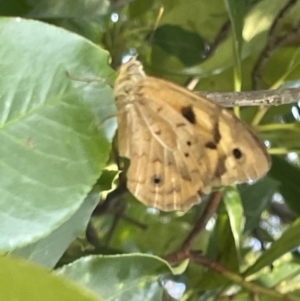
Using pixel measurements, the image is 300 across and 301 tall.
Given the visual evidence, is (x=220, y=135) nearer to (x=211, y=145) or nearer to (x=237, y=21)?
(x=211, y=145)

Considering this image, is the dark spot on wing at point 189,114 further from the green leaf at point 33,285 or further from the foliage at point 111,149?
the green leaf at point 33,285

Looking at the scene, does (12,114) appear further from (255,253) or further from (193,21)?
(255,253)

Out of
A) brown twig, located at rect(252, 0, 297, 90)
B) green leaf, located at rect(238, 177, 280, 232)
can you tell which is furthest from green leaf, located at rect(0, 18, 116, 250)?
green leaf, located at rect(238, 177, 280, 232)

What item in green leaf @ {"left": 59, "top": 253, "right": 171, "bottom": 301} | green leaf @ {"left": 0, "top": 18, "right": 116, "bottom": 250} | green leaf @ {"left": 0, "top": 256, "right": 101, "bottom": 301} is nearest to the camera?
green leaf @ {"left": 0, "top": 256, "right": 101, "bottom": 301}

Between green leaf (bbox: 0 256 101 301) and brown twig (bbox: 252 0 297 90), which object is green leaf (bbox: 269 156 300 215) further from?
green leaf (bbox: 0 256 101 301)

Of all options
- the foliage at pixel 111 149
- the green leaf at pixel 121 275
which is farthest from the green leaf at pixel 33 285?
the green leaf at pixel 121 275

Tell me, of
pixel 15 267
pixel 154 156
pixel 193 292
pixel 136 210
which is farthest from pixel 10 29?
pixel 136 210
